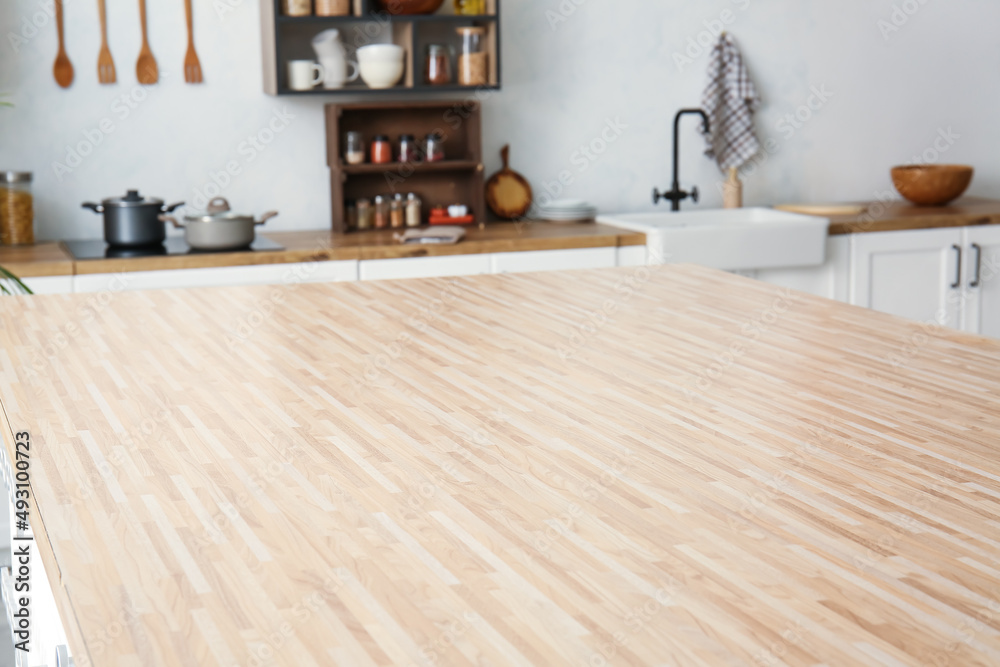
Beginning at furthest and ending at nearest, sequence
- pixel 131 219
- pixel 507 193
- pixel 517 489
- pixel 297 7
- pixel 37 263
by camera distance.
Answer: pixel 507 193, pixel 297 7, pixel 131 219, pixel 37 263, pixel 517 489

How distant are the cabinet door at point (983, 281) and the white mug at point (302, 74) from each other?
2.25m

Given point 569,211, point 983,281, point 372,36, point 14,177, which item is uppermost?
point 372,36

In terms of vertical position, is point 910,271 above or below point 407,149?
below

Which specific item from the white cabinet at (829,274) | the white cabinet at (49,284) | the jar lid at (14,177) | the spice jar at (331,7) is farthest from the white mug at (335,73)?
the white cabinet at (829,274)

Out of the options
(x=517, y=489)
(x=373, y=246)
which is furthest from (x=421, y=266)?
(x=517, y=489)

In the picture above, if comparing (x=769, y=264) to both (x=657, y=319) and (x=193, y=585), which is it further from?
(x=193, y=585)

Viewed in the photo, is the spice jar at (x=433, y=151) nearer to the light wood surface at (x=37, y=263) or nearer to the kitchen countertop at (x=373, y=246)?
the kitchen countertop at (x=373, y=246)

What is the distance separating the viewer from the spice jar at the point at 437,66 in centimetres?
371

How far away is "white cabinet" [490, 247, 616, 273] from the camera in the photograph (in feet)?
11.3

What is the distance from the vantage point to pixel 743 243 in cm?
360

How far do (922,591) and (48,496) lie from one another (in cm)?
69

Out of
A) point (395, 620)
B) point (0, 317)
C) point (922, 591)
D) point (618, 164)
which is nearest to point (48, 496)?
point (395, 620)

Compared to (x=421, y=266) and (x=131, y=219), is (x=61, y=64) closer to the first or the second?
(x=131, y=219)

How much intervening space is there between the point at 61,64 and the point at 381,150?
1030 millimetres
